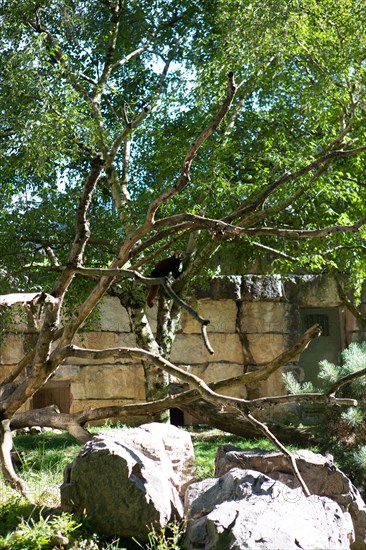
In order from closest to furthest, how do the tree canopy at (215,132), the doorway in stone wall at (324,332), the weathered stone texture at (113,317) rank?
the tree canopy at (215,132)
the weathered stone texture at (113,317)
the doorway in stone wall at (324,332)

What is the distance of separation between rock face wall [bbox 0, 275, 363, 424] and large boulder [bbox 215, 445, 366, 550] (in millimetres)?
7112

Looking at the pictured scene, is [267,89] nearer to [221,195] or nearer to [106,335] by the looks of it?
[221,195]

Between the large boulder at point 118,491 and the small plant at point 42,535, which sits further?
the large boulder at point 118,491

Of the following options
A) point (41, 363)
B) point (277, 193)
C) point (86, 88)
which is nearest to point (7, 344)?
point (86, 88)

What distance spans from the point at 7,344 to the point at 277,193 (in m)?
5.83

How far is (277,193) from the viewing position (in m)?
10.9

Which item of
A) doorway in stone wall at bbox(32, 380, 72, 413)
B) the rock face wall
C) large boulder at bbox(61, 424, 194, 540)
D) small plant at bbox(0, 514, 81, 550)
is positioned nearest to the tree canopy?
the rock face wall

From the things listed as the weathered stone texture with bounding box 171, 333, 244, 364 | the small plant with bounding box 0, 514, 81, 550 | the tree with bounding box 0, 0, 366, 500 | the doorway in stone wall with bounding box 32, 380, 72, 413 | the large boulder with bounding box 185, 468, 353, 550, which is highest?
the tree with bounding box 0, 0, 366, 500

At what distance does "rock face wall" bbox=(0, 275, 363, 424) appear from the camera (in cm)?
1386

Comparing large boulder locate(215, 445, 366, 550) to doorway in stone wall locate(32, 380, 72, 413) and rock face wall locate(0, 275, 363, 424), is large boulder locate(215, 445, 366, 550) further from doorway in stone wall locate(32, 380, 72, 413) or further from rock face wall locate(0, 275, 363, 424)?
doorway in stone wall locate(32, 380, 72, 413)

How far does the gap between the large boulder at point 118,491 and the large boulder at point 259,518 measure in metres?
0.28

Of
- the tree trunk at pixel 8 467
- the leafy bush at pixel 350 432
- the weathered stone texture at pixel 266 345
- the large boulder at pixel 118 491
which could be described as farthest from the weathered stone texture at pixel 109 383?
the large boulder at pixel 118 491

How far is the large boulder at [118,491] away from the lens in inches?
229

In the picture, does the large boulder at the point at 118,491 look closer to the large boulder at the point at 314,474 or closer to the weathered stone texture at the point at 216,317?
the large boulder at the point at 314,474
